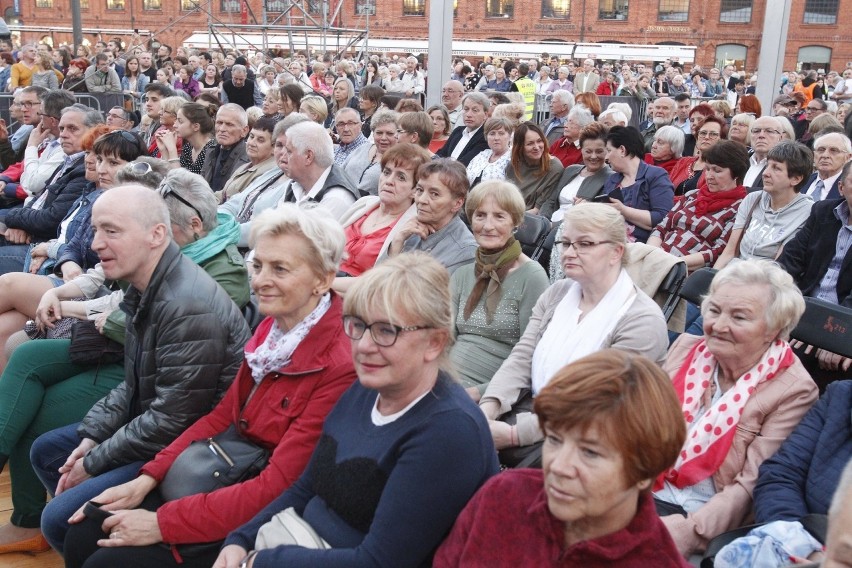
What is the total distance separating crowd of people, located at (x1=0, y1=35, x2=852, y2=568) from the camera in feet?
5.76

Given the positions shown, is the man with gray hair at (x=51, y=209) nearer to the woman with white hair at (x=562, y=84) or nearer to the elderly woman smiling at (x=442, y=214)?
the elderly woman smiling at (x=442, y=214)

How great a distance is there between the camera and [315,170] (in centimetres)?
484

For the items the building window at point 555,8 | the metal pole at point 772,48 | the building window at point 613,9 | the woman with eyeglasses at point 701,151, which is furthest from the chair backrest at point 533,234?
the building window at point 613,9

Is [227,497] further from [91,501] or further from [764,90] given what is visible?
[764,90]

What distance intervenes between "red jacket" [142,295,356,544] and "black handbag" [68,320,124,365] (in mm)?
1061

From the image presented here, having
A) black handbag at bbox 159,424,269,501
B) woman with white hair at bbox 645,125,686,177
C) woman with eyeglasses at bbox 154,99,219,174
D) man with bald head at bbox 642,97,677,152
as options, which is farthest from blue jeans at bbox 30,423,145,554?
man with bald head at bbox 642,97,677,152

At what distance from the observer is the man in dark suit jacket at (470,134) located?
7164 mm

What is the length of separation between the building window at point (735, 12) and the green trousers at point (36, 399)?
4033cm

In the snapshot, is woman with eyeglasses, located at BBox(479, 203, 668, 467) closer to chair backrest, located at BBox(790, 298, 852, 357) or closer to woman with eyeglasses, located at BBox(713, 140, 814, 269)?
chair backrest, located at BBox(790, 298, 852, 357)

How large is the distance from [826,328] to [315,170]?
2.94 meters

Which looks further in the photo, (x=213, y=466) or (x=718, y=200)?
(x=718, y=200)

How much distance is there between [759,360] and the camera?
2525mm

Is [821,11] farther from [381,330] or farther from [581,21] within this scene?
[381,330]

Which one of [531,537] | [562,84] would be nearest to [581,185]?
[531,537]
